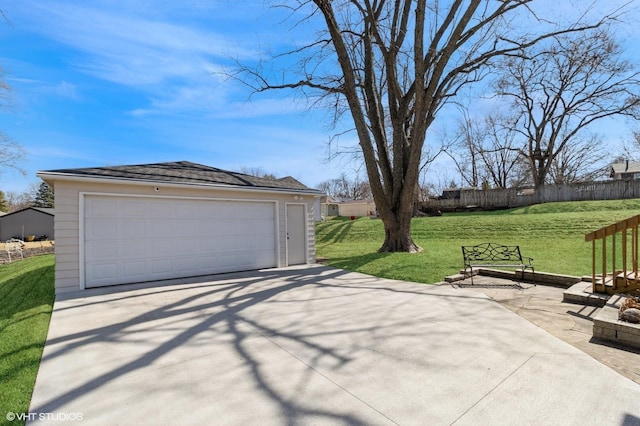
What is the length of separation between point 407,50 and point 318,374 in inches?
515

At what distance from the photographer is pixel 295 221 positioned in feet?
32.6

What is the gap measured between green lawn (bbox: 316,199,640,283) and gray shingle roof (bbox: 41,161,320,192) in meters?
3.69

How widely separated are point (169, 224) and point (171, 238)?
1.18 feet

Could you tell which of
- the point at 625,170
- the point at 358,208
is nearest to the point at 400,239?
the point at 358,208

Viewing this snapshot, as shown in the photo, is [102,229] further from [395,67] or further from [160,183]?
[395,67]

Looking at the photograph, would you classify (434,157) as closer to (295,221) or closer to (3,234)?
(295,221)

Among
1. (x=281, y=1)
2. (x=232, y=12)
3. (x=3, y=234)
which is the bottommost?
(x=3, y=234)

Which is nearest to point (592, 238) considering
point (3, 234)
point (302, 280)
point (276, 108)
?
point (302, 280)

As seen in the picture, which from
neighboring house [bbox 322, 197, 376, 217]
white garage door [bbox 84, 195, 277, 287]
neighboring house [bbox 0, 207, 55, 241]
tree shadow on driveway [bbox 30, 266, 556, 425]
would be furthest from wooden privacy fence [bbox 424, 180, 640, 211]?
neighboring house [bbox 0, 207, 55, 241]

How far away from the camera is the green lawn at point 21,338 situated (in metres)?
2.54

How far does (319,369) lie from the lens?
2.92 metres

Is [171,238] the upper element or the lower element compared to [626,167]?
lower

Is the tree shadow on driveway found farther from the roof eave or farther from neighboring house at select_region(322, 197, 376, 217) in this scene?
neighboring house at select_region(322, 197, 376, 217)

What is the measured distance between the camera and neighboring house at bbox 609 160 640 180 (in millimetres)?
29052
